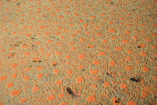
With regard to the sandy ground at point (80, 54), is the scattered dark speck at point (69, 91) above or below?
below

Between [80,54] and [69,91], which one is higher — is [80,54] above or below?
above

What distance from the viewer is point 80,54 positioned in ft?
4.83

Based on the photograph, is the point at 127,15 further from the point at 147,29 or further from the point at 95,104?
the point at 95,104

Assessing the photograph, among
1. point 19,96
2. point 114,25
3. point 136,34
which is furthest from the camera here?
point 114,25

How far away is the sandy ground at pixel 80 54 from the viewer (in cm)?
117

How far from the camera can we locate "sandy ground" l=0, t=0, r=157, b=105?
1173mm

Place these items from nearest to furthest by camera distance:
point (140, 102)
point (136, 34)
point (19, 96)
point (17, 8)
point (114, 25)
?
point (140, 102)
point (19, 96)
point (136, 34)
point (114, 25)
point (17, 8)

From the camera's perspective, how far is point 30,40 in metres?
1.67

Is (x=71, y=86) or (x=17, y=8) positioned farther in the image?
(x=17, y=8)

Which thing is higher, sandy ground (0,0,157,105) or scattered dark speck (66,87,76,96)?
sandy ground (0,0,157,105)

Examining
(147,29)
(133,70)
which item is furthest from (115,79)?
(147,29)

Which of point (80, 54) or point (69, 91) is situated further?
point (80, 54)

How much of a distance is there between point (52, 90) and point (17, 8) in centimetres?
151

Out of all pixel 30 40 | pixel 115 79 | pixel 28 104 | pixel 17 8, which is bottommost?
pixel 28 104
